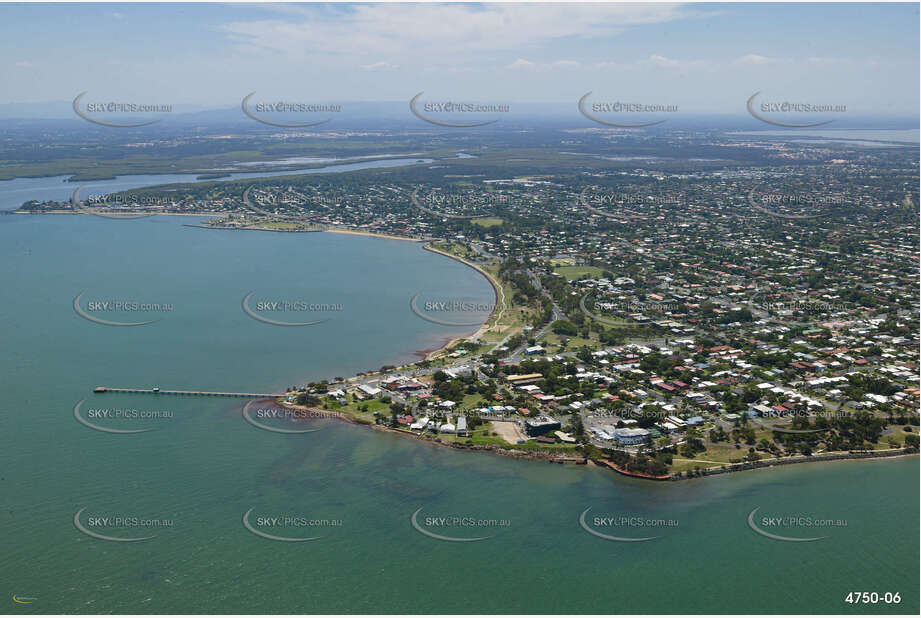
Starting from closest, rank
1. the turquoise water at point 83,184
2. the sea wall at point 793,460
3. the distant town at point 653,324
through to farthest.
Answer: the sea wall at point 793,460
the distant town at point 653,324
the turquoise water at point 83,184

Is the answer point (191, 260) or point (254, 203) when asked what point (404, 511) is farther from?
point (254, 203)

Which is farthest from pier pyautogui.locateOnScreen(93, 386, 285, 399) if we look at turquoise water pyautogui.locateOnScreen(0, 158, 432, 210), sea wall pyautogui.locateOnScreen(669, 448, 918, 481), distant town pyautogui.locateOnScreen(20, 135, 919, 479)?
turquoise water pyautogui.locateOnScreen(0, 158, 432, 210)

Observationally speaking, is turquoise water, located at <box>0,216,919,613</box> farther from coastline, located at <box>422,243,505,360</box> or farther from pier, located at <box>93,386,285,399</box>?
coastline, located at <box>422,243,505,360</box>

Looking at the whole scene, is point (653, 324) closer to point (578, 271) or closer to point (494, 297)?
point (494, 297)

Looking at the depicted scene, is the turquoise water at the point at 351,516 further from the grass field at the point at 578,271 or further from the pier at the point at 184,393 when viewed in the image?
the grass field at the point at 578,271

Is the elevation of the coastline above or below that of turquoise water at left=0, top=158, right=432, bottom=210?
below

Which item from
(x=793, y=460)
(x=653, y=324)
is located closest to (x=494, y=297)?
(x=653, y=324)

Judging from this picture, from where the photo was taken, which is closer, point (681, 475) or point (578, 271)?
point (681, 475)

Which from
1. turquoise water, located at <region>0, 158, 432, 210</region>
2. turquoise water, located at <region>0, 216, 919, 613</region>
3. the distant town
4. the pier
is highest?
turquoise water, located at <region>0, 158, 432, 210</region>

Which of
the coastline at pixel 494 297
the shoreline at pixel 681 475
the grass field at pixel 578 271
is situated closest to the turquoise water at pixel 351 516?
the shoreline at pixel 681 475
